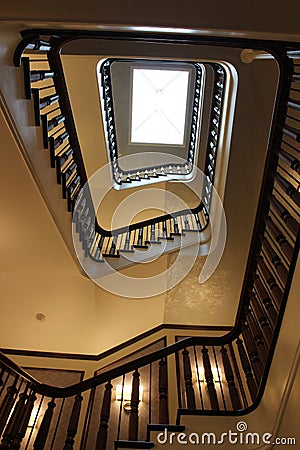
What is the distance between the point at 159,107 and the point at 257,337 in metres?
6.17

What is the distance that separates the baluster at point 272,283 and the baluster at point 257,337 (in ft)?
1.20

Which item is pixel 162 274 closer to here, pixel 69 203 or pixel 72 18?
pixel 69 203

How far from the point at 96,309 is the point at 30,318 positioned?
2.88 feet

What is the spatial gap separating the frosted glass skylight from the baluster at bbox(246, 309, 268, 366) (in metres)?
5.20

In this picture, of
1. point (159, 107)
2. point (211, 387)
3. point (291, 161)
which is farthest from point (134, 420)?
point (159, 107)

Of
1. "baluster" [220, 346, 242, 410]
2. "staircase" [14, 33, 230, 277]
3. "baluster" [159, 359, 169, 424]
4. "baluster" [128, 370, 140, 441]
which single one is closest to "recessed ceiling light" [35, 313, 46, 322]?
"staircase" [14, 33, 230, 277]

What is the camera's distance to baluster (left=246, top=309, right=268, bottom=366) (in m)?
2.51

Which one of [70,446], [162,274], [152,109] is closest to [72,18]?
[70,446]

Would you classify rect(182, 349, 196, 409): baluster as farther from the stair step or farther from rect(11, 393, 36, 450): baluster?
rect(11, 393, 36, 450): baluster

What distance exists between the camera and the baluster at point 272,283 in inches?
92.8

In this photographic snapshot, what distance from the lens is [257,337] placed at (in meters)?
2.64

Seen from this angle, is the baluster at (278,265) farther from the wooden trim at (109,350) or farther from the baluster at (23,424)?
the wooden trim at (109,350)

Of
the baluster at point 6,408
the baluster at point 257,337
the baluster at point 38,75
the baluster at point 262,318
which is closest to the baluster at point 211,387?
the baluster at point 257,337

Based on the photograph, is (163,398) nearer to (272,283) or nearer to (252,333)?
(252,333)
